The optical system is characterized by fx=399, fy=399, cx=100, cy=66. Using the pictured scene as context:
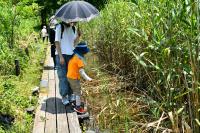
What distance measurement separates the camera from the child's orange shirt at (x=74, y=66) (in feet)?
19.0

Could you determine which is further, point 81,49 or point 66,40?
point 66,40

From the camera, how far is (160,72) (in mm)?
5090

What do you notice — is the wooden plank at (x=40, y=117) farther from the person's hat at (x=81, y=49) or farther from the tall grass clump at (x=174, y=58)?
the tall grass clump at (x=174, y=58)

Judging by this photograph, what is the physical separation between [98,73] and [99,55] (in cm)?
182

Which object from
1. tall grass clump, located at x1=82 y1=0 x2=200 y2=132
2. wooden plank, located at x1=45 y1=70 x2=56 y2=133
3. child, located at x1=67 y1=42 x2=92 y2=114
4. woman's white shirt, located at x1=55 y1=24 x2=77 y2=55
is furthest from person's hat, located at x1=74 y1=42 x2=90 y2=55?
wooden plank, located at x1=45 y1=70 x2=56 y2=133

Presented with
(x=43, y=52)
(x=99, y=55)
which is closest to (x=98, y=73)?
(x=99, y=55)

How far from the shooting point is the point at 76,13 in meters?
5.87

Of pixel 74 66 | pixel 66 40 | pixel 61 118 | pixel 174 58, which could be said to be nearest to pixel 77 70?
pixel 74 66

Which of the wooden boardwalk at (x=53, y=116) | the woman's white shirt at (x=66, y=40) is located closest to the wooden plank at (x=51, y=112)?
the wooden boardwalk at (x=53, y=116)

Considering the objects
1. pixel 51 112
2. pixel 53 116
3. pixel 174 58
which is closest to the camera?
pixel 174 58

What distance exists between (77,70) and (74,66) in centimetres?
9

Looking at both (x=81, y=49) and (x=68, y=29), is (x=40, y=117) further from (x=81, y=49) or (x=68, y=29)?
(x=68, y=29)

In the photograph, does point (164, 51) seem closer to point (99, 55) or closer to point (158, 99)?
point (158, 99)

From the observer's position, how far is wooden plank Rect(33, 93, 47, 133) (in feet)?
17.4
